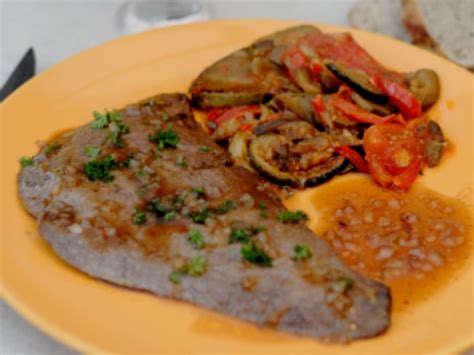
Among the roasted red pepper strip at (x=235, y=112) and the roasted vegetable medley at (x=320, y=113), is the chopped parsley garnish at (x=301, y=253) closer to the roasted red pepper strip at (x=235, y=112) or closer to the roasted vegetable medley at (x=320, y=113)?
the roasted vegetable medley at (x=320, y=113)

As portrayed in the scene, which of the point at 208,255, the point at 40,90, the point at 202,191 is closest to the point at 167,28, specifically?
the point at 40,90

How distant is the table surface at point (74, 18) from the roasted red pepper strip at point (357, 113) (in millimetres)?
2482

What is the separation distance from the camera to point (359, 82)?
17.8ft

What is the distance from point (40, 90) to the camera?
5.64 m

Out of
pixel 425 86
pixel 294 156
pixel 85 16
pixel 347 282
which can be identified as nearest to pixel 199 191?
pixel 294 156

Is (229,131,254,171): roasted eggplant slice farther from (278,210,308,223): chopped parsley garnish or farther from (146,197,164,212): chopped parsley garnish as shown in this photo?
(146,197,164,212): chopped parsley garnish

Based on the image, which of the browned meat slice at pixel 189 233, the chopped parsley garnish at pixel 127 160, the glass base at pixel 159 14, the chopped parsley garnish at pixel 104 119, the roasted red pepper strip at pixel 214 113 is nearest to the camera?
the browned meat slice at pixel 189 233

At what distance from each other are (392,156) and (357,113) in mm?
473

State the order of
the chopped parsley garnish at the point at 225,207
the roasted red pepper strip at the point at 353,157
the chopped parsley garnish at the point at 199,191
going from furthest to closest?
the roasted red pepper strip at the point at 353,157
the chopped parsley garnish at the point at 199,191
the chopped parsley garnish at the point at 225,207

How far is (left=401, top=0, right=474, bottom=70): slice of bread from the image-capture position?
22.4ft

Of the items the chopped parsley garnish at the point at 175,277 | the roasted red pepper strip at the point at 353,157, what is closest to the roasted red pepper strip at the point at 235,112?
the roasted red pepper strip at the point at 353,157

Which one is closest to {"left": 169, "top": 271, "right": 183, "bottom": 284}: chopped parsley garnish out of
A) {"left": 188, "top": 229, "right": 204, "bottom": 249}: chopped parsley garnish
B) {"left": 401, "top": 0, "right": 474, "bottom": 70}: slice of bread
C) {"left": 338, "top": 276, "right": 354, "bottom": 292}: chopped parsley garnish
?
{"left": 188, "top": 229, "right": 204, "bottom": 249}: chopped parsley garnish

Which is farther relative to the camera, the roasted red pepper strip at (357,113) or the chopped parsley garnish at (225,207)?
the roasted red pepper strip at (357,113)

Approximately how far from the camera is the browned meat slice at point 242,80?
5.71 meters
